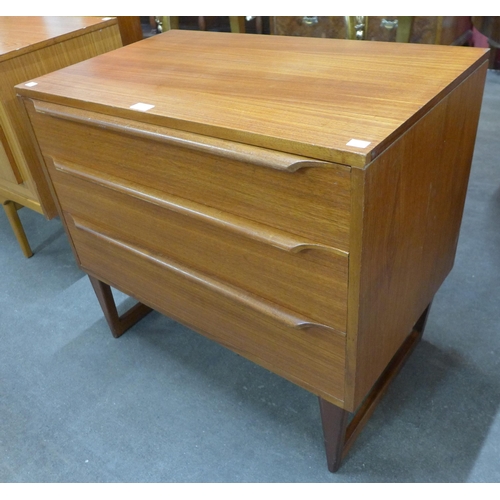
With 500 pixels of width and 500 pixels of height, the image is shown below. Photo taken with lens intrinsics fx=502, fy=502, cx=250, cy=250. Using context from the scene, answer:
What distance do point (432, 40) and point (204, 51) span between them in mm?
2061

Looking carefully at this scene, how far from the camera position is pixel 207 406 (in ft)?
4.04

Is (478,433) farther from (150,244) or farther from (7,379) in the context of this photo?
(7,379)

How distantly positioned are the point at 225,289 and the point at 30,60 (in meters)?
0.79

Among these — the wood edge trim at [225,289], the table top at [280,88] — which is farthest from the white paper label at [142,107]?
the wood edge trim at [225,289]

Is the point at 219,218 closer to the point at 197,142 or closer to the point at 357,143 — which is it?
the point at 197,142

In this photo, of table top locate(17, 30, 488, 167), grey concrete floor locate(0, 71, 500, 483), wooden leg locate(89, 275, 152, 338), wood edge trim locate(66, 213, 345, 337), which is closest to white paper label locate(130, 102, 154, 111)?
table top locate(17, 30, 488, 167)

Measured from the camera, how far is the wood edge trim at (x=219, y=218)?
0.74 metres


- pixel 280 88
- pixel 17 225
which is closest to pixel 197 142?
pixel 280 88

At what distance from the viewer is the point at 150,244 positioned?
100 cm

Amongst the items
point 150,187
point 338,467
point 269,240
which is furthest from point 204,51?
point 338,467

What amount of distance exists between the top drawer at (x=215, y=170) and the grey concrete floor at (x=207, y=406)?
1.98ft

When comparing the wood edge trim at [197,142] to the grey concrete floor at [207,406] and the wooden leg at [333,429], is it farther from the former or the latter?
the grey concrete floor at [207,406]

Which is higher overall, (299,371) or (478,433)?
(299,371)

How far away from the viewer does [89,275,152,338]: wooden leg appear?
1.34 metres
